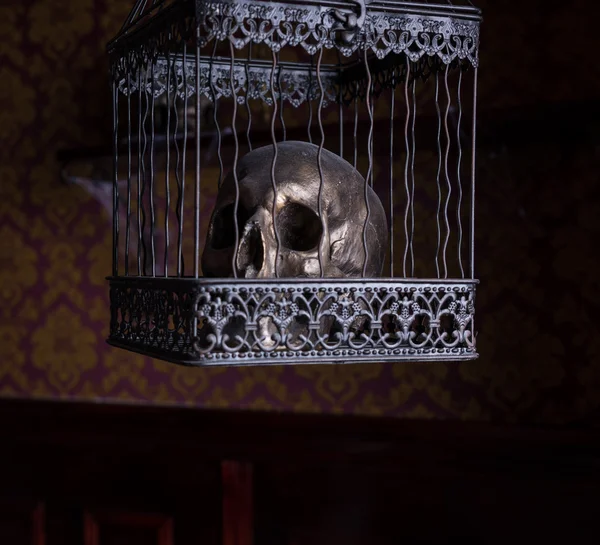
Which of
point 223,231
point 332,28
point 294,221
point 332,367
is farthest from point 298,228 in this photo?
point 332,367

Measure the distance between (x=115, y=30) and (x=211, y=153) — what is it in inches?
20.9

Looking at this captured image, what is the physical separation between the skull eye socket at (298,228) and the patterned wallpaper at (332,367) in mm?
874

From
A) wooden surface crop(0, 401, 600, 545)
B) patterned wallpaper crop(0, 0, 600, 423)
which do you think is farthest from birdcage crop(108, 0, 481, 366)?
wooden surface crop(0, 401, 600, 545)

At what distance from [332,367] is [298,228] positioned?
1070mm

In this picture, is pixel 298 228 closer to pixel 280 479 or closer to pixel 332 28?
pixel 332 28

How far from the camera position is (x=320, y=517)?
2270mm

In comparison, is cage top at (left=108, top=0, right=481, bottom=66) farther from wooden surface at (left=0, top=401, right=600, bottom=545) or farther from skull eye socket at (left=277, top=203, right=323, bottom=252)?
wooden surface at (left=0, top=401, right=600, bottom=545)

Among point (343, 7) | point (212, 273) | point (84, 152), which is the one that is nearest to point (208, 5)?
point (343, 7)

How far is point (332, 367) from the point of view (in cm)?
230

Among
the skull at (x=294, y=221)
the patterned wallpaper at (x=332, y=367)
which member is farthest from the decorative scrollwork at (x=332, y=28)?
the patterned wallpaper at (x=332, y=367)

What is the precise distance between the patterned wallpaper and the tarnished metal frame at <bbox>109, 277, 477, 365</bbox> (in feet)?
2.54

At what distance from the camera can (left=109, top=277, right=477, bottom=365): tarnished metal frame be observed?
108 centimetres

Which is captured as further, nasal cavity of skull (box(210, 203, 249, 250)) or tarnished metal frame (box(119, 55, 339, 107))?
tarnished metal frame (box(119, 55, 339, 107))

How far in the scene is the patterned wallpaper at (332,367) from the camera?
194cm
